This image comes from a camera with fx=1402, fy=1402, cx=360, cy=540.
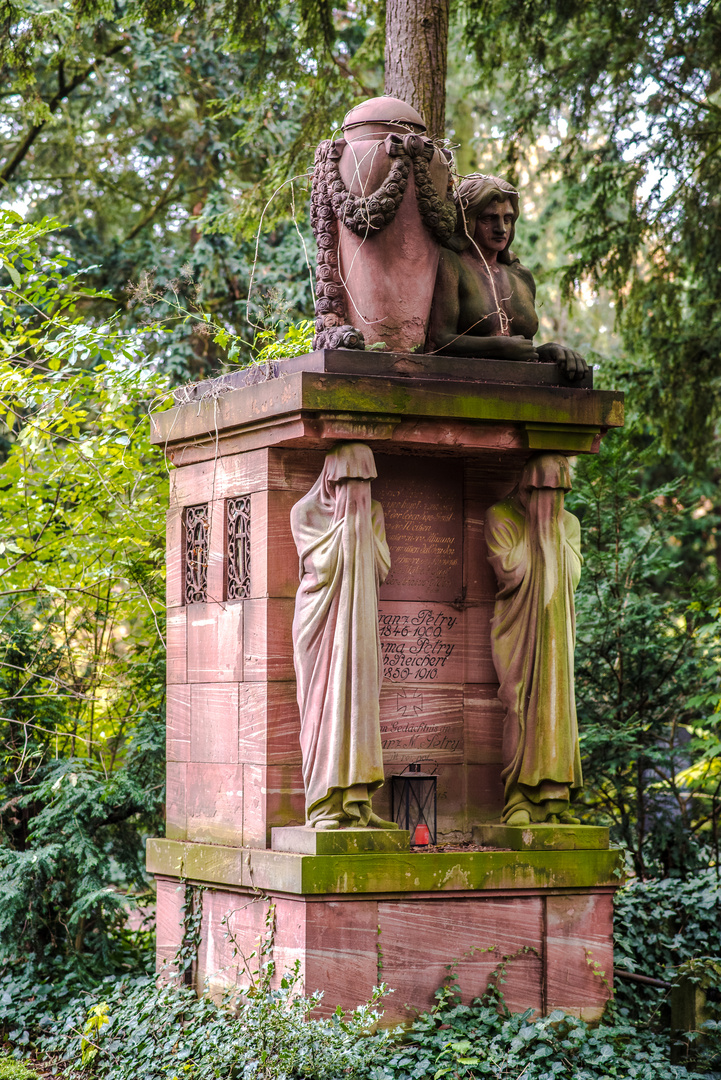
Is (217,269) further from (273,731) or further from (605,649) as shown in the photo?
(273,731)

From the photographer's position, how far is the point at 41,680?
9.34 m

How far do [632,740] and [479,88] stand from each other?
21.3 ft

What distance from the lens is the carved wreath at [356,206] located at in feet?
23.3

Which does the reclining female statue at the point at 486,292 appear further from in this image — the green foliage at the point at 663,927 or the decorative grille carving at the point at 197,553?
the green foliage at the point at 663,927

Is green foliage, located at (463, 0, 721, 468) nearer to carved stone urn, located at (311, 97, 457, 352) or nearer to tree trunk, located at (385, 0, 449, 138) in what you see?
tree trunk, located at (385, 0, 449, 138)

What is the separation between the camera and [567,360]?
716 centimetres

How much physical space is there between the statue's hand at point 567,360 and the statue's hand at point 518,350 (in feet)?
0.24

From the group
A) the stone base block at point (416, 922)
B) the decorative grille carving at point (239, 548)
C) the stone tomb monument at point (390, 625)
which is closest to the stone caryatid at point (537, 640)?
the stone tomb monument at point (390, 625)

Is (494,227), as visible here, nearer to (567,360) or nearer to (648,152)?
(567,360)

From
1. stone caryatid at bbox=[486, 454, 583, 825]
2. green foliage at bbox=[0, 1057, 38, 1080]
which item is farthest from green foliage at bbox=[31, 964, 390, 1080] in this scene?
stone caryatid at bbox=[486, 454, 583, 825]

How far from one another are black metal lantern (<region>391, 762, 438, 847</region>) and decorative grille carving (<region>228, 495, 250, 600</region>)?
4.02ft

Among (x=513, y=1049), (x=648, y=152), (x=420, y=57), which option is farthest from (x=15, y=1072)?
(x=648, y=152)

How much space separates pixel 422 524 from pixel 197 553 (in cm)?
127

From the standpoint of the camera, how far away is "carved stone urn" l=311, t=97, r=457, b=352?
713 cm
